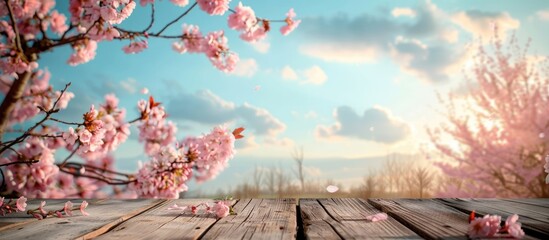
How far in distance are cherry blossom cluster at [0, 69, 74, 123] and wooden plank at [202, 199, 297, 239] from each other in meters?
3.84

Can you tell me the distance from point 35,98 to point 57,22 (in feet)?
3.53

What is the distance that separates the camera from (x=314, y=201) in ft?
8.52

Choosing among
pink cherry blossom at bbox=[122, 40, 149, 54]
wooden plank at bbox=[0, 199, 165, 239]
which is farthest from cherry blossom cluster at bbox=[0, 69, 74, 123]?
wooden plank at bbox=[0, 199, 165, 239]

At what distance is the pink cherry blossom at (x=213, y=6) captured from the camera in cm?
400

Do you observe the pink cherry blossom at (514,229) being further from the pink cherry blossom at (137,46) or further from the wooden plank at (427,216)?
the pink cherry blossom at (137,46)

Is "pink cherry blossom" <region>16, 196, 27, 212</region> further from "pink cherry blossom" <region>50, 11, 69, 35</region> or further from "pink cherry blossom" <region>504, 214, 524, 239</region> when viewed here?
"pink cherry blossom" <region>50, 11, 69, 35</region>

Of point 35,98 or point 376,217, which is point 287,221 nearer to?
point 376,217

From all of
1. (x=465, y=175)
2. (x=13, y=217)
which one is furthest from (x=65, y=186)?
(x=465, y=175)

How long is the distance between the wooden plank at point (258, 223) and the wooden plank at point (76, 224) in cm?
55

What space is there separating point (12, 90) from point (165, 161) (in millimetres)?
1958

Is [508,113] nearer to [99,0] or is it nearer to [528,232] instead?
[528,232]

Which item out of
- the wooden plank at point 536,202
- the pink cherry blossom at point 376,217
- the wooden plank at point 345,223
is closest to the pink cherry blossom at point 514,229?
the wooden plank at point 345,223

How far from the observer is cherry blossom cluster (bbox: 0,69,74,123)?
5.18 m

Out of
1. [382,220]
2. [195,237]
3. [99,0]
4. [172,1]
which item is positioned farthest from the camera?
[172,1]
